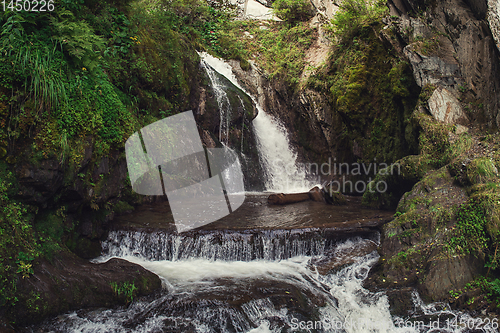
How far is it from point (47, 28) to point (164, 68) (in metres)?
6.35

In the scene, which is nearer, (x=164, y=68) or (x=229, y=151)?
(x=164, y=68)

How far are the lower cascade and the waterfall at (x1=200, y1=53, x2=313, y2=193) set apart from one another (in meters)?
7.55

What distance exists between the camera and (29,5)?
5.04m

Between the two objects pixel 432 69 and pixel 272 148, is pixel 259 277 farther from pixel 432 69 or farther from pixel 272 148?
pixel 272 148

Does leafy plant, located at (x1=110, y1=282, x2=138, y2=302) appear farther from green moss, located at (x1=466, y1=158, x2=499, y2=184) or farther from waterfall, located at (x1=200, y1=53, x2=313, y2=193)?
waterfall, located at (x1=200, y1=53, x2=313, y2=193)

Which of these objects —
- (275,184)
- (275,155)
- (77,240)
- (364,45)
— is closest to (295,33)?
(364,45)

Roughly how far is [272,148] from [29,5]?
11.9 metres

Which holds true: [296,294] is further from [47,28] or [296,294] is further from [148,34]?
[148,34]

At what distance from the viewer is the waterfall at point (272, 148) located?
584 inches

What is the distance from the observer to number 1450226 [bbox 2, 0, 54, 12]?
484 centimetres

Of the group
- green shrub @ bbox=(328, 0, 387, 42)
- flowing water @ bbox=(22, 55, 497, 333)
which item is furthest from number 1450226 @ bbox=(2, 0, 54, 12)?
green shrub @ bbox=(328, 0, 387, 42)

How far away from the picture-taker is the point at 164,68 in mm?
11609

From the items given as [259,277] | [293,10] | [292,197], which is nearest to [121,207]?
[259,277]

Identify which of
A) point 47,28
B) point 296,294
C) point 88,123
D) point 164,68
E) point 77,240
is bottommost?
point 296,294
